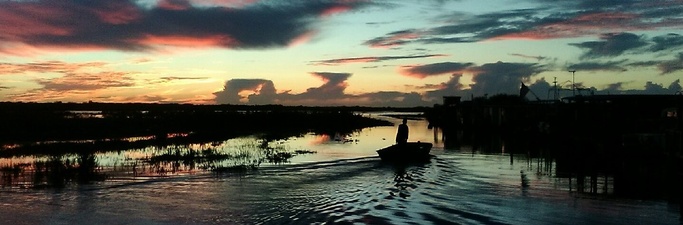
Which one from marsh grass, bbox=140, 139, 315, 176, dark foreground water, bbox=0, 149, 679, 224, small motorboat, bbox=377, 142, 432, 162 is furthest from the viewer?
small motorboat, bbox=377, 142, 432, 162

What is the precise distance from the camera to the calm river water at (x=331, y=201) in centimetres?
1549

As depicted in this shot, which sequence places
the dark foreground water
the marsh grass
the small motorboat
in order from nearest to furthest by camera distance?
→ the dark foreground water < the marsh grass < the small motorboat

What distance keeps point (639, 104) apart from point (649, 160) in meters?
17.3

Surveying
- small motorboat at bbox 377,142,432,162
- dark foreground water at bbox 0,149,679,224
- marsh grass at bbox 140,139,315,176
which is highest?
small motorboat at bbox 377,142,432,162

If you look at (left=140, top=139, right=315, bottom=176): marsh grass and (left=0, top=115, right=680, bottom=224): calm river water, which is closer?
(left=0, top=115, right=680, bottom=224): calm river water

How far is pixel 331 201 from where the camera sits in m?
18.0

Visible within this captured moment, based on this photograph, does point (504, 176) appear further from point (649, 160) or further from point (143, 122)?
point (143, 122)

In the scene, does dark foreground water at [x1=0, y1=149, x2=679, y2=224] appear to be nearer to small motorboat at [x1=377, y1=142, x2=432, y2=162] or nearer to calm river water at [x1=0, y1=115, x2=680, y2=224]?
calm river water at [x1=0, y1=115, x2=680, y2=224]

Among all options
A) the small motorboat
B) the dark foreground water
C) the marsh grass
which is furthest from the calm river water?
the small motorboat

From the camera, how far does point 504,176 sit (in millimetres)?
24734

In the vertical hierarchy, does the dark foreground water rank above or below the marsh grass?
below

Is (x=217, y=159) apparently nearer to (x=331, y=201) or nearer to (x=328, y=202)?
(x=331, y=201)

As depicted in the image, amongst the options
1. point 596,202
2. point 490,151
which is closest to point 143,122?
point 490,151

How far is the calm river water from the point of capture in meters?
15.5
